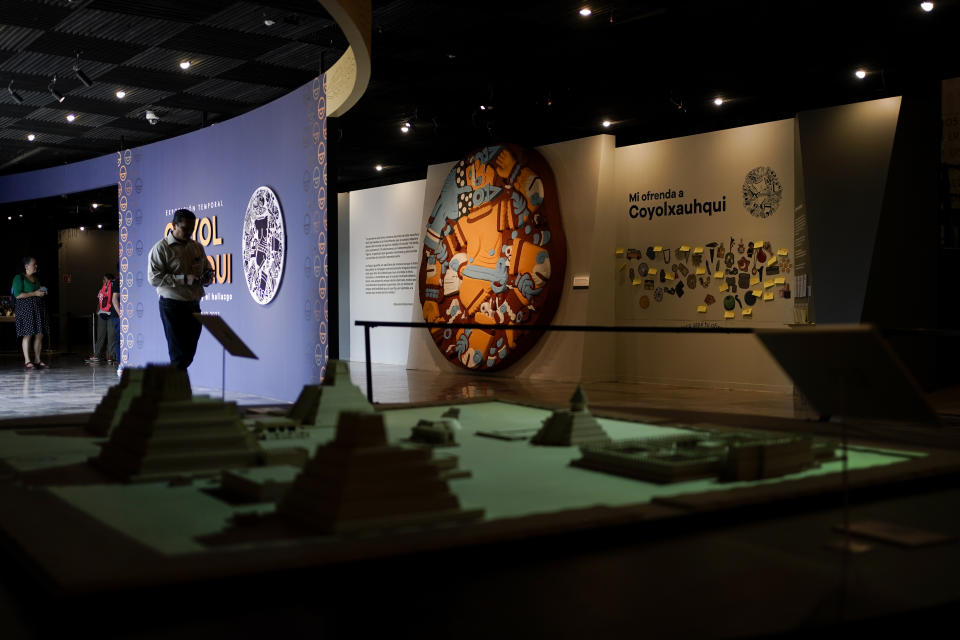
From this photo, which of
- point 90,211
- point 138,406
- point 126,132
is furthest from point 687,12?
point 90,211

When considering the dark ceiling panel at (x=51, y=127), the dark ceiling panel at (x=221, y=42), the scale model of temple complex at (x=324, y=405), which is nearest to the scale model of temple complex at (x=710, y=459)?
the scale model of temple complex at (x=324, y=405)

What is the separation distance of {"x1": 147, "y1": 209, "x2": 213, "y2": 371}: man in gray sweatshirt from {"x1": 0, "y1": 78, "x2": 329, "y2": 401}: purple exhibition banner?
1.51 m

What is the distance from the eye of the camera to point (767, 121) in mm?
10094

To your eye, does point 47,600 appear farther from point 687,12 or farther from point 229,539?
point 687,12

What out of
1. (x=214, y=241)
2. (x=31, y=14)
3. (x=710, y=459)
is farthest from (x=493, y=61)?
(x=710, y=459)

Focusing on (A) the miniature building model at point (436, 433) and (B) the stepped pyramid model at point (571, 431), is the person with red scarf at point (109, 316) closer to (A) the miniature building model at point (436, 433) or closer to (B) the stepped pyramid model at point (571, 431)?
(A) the miniature building model at point (436, 433)

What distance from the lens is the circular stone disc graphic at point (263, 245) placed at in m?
9.02

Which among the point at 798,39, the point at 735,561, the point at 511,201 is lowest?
the point at 735,561

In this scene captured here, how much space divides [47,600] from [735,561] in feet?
5.35

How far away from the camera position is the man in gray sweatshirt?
22.1 feet

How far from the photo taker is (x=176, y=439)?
3271 millimetres

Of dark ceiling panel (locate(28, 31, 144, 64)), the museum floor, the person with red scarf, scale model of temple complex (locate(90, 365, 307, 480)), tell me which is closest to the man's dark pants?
scale model of temple complex (locate(90, 365, 307, 480))

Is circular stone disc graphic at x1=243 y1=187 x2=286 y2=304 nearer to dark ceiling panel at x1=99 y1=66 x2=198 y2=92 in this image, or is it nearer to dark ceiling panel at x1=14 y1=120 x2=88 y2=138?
dark ceiling panel at x1=99 y1=66 x2=198 y2=92

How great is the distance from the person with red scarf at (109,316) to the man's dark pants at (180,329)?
7918mm
